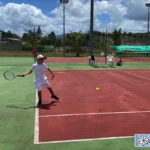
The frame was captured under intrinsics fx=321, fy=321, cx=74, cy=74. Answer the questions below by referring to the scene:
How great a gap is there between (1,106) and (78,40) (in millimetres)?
41470

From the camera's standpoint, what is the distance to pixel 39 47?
56625 mm

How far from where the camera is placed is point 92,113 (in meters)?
8.80

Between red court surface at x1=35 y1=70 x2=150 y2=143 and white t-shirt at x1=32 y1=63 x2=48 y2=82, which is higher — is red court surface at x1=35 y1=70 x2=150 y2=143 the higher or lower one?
the lower one

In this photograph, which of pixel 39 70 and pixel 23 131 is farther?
pixel 39 70

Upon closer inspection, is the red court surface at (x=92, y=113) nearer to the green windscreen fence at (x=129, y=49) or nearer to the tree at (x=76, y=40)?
the green windscreen fence at (x=129, y=49)

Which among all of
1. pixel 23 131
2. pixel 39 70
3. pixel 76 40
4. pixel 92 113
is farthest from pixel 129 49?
pixel 23 131

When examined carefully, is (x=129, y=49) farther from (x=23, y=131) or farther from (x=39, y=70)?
(x=23, y=131)

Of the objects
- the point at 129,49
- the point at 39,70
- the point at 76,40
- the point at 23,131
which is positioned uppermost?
the point at 76,40

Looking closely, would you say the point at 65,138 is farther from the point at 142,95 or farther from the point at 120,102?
the point at 142,95

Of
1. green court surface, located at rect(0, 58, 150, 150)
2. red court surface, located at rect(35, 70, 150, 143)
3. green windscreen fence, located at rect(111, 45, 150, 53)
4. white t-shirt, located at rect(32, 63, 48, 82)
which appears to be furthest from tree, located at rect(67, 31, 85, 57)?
white t-shirt, located at rect(32, 63, 48, 82)

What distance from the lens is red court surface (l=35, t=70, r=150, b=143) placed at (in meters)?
6.99

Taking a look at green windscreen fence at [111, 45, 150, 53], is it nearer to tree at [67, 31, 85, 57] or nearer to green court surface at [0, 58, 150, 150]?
tree at [67, 31, 85, 57]

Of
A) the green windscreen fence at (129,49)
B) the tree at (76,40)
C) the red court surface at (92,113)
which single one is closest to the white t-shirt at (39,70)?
the red court surface at (92,113)

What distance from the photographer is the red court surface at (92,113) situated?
22.9 feet
